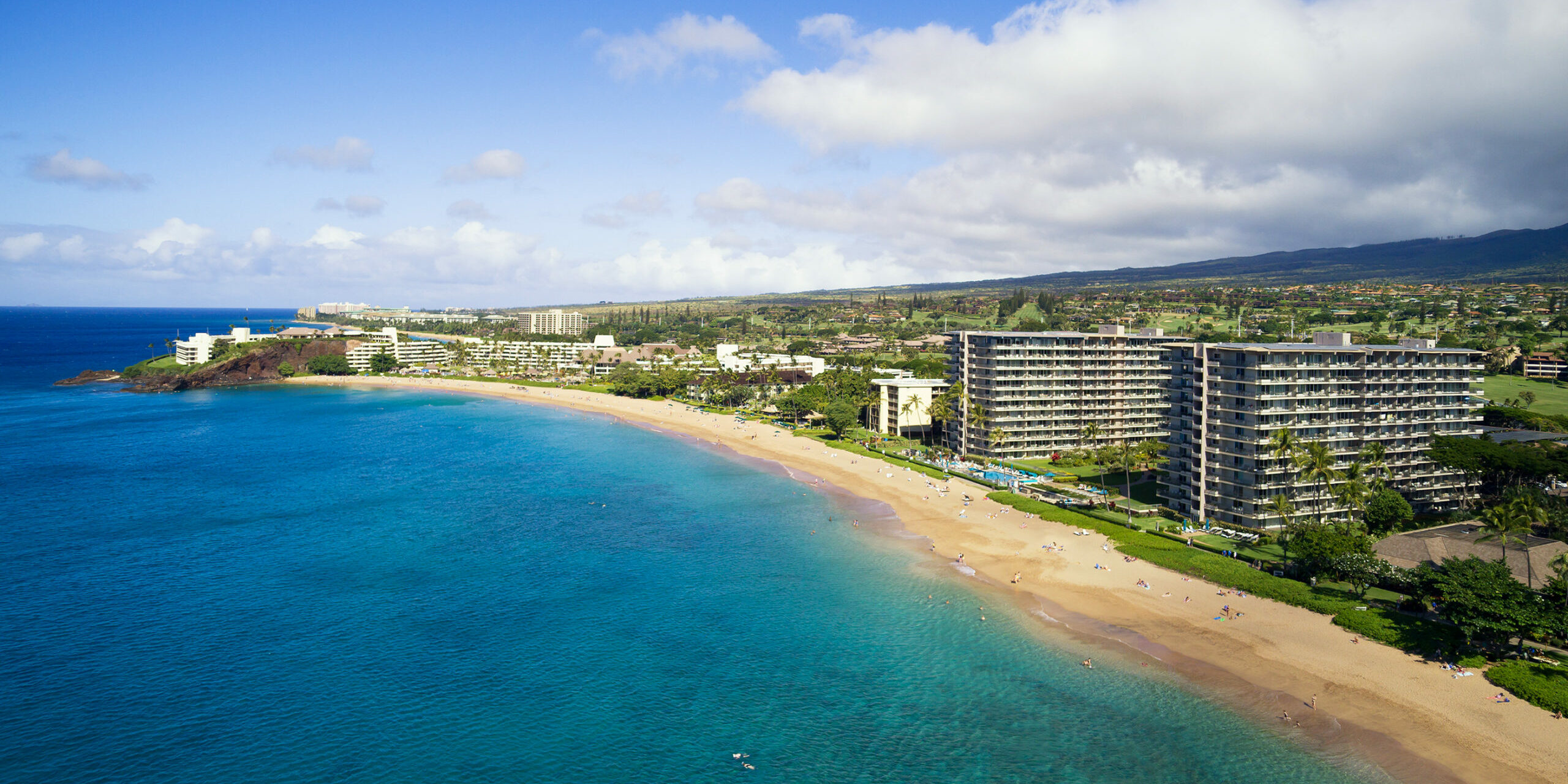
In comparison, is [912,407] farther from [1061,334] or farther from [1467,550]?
[1467,550]

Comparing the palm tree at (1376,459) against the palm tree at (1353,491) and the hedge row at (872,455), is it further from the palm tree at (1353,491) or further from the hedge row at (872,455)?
the hedge row at (872,455)

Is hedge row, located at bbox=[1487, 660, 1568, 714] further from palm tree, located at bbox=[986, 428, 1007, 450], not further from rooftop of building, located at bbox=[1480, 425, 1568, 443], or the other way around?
palm tree, located at bbox=[986, 428, 1007, 450]

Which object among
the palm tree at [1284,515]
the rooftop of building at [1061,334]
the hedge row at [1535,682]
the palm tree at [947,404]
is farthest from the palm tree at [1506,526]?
the palm tree at [947,404]

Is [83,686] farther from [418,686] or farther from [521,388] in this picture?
[521,388]

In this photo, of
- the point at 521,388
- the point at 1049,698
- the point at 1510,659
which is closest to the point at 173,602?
the point at 1049,698

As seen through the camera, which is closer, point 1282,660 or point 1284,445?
point 1282,660

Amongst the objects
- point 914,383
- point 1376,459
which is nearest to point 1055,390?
point 914,383

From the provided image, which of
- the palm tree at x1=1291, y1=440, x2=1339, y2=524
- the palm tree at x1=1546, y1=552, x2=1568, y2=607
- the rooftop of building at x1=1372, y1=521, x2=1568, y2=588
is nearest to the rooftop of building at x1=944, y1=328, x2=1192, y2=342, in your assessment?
the palm tree at x1=1291, y1=440, x2=1339, y2=524
